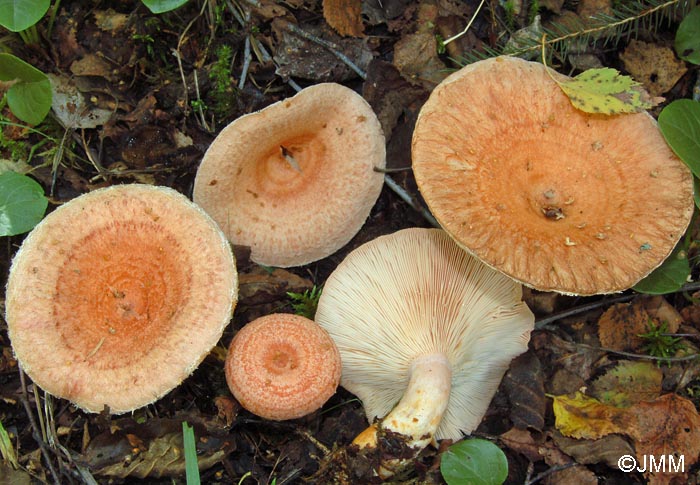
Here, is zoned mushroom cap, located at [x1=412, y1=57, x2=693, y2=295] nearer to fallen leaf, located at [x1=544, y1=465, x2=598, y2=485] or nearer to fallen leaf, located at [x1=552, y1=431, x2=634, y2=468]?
fallen leaf, located at [x1=552, y1=431, x2=634, y2=468]

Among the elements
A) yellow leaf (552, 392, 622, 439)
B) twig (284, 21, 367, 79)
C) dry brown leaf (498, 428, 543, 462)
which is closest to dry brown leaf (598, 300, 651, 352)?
yellow leaf (552, 392, 622, 439)

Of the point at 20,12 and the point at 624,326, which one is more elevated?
the point at 20,12

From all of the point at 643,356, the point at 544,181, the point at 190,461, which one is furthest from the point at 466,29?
the point at 190,461

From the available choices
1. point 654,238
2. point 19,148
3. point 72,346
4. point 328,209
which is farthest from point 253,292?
point 654,238

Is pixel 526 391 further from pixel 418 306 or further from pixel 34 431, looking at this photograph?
pixel 34 431

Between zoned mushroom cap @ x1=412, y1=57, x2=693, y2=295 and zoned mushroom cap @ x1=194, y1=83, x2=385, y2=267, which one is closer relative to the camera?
zoned mushroom cap @ x1=412, y1=57, x2=693, y2=295
